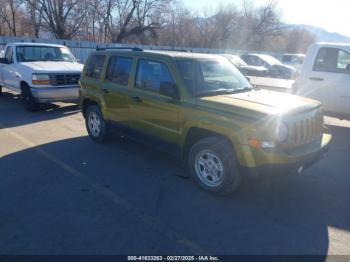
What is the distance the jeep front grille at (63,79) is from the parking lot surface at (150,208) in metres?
3.41

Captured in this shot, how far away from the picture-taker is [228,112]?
385cm

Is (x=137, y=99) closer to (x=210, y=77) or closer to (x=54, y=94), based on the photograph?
(x=210, y=77)

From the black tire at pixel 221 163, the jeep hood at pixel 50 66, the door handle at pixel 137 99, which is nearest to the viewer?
the black tire at pixel 221 163

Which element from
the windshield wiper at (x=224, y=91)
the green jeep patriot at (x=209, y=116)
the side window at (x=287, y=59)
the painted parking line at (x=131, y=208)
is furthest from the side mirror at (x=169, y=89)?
the side window at (x=287, y=59)

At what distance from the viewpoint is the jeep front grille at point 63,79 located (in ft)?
28.6

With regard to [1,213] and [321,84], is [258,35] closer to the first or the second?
[321,84]

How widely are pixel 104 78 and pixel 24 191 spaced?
2.48m

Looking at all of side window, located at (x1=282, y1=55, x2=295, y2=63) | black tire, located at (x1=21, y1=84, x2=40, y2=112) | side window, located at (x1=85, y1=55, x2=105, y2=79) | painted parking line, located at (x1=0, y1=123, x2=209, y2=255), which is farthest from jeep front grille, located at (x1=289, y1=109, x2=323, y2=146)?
side window, located at (x1=282, y1=55, x2=295, y2=63)

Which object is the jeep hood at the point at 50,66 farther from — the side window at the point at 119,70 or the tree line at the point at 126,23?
the tree line at the point at 126,23

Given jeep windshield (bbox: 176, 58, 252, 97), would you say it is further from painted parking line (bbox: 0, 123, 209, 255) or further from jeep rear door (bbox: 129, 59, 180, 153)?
painted parking line (bbox: 0, 123, 209, 255)

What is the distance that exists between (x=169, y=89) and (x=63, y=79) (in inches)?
223

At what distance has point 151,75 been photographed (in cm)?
480

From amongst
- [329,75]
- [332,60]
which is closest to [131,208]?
[329,75]

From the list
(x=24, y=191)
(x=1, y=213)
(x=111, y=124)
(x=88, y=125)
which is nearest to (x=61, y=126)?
(x=88, y=125)
